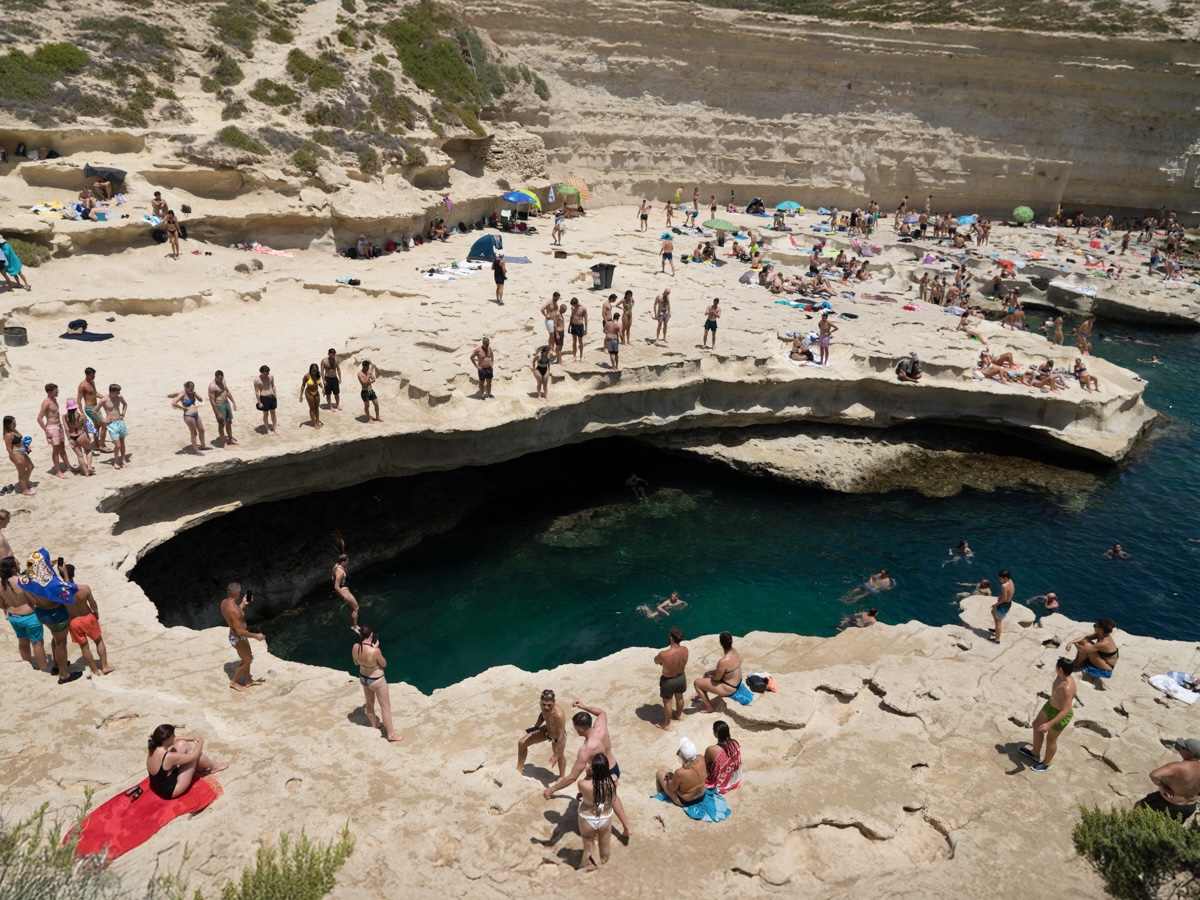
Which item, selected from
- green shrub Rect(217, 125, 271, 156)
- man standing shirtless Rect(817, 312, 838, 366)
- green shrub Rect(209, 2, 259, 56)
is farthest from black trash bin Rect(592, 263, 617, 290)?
green shrub Rect(209, 2, 259, 56)

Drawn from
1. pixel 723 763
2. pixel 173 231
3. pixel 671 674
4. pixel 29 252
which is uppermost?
pixel 173 231

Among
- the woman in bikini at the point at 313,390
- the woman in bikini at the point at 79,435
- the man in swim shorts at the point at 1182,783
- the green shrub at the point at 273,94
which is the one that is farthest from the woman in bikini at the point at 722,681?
the green shrub at the point at 273,94

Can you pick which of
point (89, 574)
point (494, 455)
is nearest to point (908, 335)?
point (494, 455)

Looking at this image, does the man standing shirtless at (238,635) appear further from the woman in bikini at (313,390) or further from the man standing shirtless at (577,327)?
the man standing shirtless at (577,327)

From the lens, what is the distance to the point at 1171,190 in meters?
49.0

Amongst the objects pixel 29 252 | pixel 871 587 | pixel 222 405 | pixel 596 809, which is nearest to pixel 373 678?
pixel 596 809

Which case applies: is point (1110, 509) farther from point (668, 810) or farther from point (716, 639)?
point (668, 810)

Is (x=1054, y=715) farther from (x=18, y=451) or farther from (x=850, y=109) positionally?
(x=850, y=109)

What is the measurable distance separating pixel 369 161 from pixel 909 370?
19933mm

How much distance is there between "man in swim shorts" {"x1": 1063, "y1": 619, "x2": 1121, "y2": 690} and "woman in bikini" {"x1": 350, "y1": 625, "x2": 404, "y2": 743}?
31.7 feet

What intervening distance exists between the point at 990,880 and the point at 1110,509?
635 inches

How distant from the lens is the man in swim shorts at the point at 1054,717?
9.43 m

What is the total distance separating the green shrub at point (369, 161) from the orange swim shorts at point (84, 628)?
2296 centimetres

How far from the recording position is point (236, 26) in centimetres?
3138
